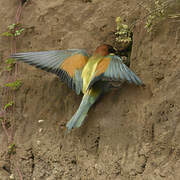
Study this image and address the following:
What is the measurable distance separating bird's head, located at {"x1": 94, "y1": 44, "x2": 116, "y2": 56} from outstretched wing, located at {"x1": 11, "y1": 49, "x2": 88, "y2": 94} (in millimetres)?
137

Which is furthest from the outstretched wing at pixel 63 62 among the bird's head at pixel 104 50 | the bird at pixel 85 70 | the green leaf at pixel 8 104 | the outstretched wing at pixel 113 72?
the green leaf at pixel 8 104

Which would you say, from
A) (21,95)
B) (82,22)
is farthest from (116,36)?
(21,95)

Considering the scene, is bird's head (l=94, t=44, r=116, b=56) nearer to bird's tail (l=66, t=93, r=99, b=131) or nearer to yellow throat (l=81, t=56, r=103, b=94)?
yellow throat (l=81, t=56, r=103, b=94)

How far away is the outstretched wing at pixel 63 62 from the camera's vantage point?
2.93 meters

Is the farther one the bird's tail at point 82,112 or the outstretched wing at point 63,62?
the outstretched wing at point 63,62

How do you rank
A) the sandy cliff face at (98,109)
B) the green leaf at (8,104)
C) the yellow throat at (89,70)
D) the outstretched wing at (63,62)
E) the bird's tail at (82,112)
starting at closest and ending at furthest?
the sandy cliff face at (98,109) < the bird's tail at (82,112) < the yellow throat at (89,70) < the outstretched wing at (63,62) < the green leaf at (8,104)

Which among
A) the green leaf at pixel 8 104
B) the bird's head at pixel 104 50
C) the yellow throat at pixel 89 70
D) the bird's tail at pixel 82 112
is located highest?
the bird's head at pixel 104 50

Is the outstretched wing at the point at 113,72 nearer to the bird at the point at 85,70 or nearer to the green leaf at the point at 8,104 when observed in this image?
the bird at the point at 85,70

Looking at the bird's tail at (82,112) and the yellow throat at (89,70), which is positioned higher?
the yellow throat at (89,70)

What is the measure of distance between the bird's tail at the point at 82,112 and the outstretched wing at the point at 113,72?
107 millimetres

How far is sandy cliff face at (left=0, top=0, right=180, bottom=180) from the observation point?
2.32 metres

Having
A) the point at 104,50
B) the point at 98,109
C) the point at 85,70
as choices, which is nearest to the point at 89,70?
the point at 85,70

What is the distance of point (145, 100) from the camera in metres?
2.47

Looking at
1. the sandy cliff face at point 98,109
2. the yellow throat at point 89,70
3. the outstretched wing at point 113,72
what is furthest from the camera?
the yellow throat at point 89,70
